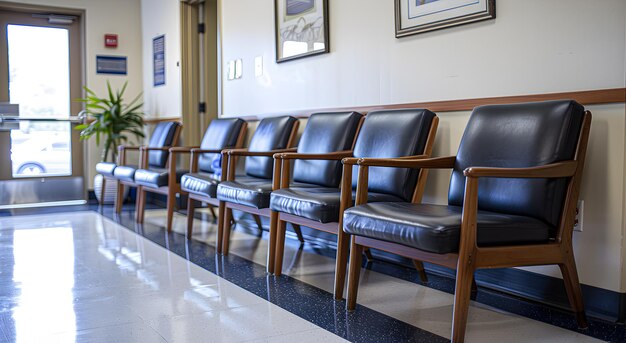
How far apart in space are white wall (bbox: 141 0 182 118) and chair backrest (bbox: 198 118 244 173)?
142 centimetres

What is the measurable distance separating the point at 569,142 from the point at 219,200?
2018 millimetres

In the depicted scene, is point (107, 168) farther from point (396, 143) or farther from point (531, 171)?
point (531, 171)

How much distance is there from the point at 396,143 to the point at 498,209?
684 millimetres

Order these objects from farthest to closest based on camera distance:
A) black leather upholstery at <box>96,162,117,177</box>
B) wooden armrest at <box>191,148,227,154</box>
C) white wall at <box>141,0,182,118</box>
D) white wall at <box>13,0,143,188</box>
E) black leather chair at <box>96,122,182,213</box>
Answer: white wall at <box>13,0,143,188</box>, white wall at <box>141,0,182,118</box>, black leather upholstery at <box>96,162,117,177</box>, black leather chair at <box>96,122,182,213</box>, wooden armrest at <box>191,148,227,154</box>

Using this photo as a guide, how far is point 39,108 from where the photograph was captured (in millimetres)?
6406

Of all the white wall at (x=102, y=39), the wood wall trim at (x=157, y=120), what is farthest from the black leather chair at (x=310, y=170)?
the white wall at (x=102, y=39)

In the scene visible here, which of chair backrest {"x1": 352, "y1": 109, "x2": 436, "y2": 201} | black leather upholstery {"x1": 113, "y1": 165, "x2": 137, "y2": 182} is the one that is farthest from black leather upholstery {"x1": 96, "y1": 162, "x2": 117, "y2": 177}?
chair backrest {"x1": 352, "y1": 109, "x2": 436, "y2": 201}

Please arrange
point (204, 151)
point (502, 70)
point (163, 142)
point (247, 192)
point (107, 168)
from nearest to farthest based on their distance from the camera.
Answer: point (502, 70) → point (247, 192) → point (204, 151) → point (163, 142) → point (107, 168)

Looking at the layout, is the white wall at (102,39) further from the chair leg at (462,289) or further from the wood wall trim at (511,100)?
the chair leg at (462,289)

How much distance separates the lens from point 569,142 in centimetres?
215

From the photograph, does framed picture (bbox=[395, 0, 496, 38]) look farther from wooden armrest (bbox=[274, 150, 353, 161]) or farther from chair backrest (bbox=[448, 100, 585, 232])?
wooden armrest (bbox=[274, 150, 353, 161])

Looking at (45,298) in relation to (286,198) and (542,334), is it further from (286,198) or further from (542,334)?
(542,334)

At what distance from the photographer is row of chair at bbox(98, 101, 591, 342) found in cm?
195

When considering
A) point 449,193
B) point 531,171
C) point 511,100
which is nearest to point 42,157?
point 449,193
